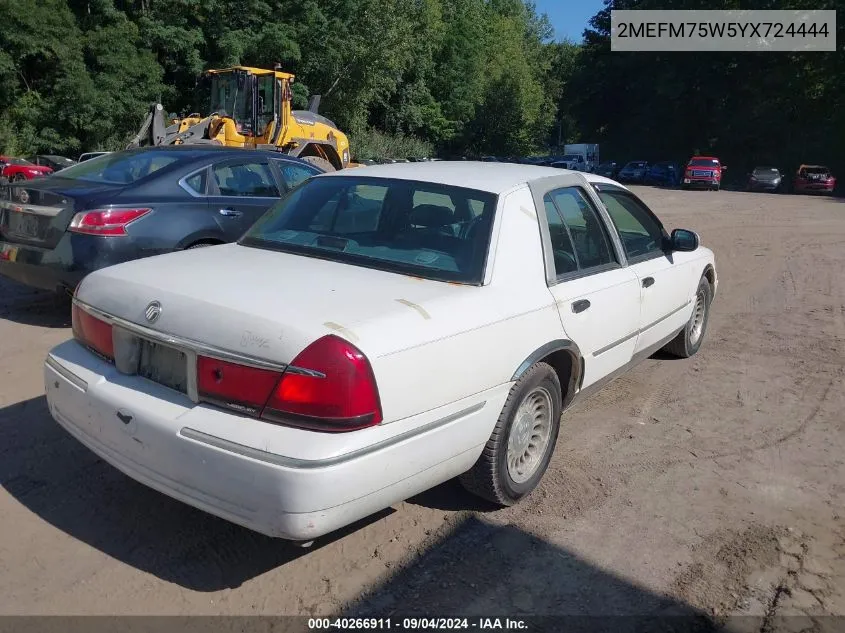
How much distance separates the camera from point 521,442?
380 centimetres

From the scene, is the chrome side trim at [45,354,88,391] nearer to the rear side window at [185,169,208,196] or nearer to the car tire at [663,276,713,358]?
the rear side window at [185,169,208,196]

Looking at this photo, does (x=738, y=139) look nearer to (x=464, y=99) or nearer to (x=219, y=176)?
(x=464, y=99)

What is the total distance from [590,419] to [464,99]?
207 ft

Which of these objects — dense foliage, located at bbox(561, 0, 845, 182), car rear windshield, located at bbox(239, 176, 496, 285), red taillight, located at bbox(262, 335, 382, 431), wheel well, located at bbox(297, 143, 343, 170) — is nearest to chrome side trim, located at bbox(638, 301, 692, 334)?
car rear windshield, located at bbox(239, 176, 496, 285)

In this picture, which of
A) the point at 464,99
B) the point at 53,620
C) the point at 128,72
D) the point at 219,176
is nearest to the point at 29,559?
the point at 53,620

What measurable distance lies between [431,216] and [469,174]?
44cm

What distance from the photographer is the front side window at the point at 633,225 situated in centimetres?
490

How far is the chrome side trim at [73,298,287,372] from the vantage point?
283 cm

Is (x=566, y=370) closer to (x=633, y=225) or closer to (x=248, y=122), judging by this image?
(x=633, y=225)

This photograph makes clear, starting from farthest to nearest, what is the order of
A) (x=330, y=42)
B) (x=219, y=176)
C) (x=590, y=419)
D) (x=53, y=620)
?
(x=330, y=42) < (x=219, y=176) < (x=590, y=419) < (x=53, y=620)

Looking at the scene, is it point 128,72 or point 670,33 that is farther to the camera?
point 670,33

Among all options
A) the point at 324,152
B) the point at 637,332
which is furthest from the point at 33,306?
the point at 324,152

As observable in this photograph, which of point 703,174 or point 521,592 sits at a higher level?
point 703,174

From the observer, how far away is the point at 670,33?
161 feet
